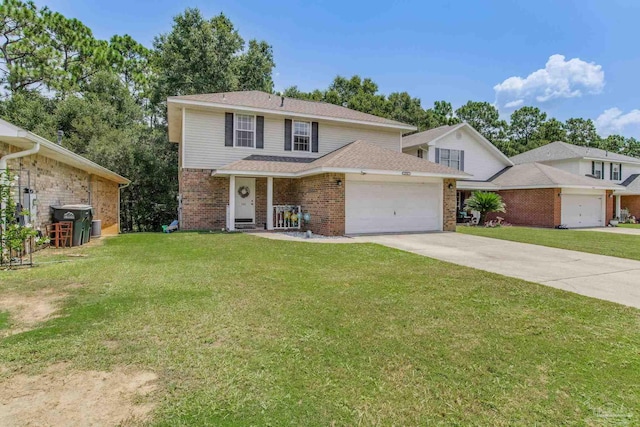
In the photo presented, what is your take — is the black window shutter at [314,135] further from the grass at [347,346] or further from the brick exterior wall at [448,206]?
the grass at [347,346]

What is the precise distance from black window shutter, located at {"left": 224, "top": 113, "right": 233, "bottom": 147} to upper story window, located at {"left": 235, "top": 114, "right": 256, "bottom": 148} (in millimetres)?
250

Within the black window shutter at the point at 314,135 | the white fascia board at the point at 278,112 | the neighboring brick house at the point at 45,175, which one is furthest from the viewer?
the black window shutter at the point at 314,135

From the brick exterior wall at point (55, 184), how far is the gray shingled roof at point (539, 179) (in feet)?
74.1

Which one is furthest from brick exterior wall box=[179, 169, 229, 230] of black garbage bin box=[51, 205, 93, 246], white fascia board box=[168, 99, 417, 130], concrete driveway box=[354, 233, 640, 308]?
concrete driveway box=[354, 233, 640, 308]

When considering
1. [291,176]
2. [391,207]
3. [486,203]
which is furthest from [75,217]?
[486,203]

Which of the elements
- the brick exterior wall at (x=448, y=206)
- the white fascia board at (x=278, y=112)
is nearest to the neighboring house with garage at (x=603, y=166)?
the white fascia board at (x=278, y=112)

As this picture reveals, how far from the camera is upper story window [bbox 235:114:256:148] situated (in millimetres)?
15302

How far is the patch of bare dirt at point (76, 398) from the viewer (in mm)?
2246

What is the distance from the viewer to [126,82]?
3172 cm

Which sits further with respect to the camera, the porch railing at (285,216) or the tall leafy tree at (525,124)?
the tall leafy tree at (525,124)

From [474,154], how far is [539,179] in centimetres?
440

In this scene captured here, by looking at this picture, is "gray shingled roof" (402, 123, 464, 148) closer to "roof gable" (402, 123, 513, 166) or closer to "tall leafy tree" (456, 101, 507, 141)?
"roof gable" (402, 123, 513, 166)

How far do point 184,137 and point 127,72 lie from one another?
23669 mm

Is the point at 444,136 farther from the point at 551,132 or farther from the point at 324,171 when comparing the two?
the point at 551,132
